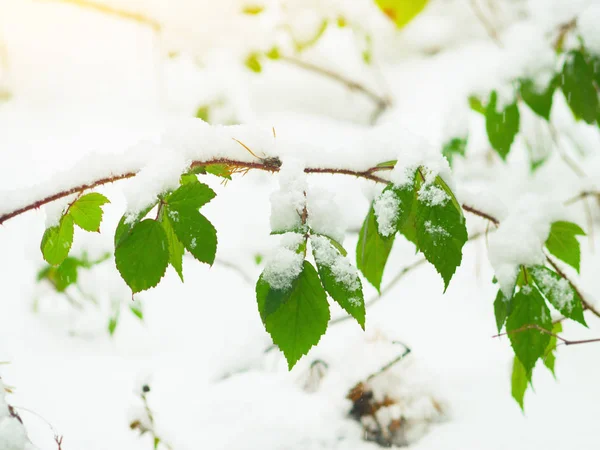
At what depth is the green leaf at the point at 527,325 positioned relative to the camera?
0.48 meters

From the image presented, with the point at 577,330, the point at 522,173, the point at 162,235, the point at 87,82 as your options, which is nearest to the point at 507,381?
the point at 577,330

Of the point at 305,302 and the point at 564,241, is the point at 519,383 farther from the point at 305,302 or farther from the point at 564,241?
the point at 305,302

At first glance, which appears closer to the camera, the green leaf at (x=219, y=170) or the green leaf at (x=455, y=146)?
the green leaf at (x=219, y=170)

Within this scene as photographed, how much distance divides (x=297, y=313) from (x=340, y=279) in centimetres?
5

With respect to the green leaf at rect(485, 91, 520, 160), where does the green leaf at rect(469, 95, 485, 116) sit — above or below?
above

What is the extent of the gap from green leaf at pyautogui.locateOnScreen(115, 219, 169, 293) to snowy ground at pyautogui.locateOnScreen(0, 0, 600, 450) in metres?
0.17

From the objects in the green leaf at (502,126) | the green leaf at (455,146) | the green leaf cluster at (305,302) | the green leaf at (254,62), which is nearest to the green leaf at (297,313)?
the green leaf cluster at (305,302)

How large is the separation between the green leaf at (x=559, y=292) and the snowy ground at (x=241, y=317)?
130 mm

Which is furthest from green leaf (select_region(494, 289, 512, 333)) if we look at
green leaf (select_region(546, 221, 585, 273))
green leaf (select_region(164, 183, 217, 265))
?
green leaf (select_region(164, 183, 217, 265))

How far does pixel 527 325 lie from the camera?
0.49 metres

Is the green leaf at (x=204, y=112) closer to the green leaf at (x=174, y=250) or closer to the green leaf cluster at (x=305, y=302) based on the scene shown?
the green leaf at (x=174, y=250)

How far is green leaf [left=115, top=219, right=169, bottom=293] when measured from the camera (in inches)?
14.1

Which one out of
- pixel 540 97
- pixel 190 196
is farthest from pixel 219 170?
pixel 540 97

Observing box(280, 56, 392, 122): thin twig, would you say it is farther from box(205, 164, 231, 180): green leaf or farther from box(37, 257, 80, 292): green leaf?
box(205, 164, 231, 180): green leaf
